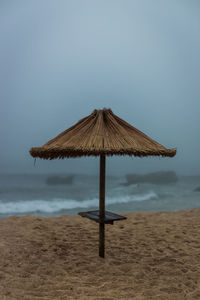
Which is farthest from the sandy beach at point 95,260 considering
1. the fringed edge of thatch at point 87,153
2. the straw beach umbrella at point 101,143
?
the fringed edge of thatch at point 87,153

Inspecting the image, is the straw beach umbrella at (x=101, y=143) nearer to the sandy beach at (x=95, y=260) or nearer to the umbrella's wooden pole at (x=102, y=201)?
the umbrella's wooden pole at (x=102, y=201)

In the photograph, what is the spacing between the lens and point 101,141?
3.31 m

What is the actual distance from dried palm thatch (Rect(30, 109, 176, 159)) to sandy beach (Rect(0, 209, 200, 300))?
49.9 inches

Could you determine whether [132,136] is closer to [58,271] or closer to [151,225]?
[58,271]

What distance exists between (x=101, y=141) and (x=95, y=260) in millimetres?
1465

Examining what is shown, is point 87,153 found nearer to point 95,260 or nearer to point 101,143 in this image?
point 101,143

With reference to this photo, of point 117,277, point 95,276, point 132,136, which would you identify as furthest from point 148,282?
point 132,136

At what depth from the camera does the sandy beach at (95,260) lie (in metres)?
2.86

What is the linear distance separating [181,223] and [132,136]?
280 cm

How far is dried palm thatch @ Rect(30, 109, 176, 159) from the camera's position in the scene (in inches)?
127

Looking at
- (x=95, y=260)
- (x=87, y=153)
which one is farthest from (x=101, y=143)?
(x=95, y=260)

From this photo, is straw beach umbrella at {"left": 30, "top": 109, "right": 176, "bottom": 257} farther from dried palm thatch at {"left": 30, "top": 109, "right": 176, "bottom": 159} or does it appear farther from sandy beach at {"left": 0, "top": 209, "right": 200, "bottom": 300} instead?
sandy beach at {"left": 0, "top": 209, "right": 200, "bottom": 300}

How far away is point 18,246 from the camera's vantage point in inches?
163

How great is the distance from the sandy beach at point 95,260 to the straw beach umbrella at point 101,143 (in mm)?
443
